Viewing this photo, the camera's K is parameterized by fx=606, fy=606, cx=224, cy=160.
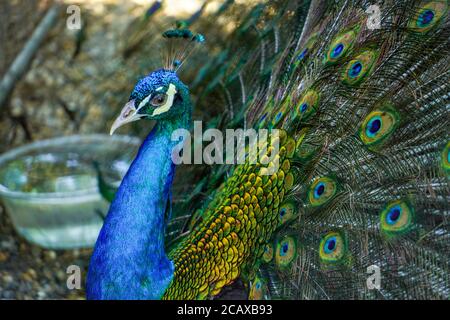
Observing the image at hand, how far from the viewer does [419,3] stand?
1677mm

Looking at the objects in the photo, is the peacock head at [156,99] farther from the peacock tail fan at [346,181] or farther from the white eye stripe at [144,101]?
the peacock tail fan at [346,181]

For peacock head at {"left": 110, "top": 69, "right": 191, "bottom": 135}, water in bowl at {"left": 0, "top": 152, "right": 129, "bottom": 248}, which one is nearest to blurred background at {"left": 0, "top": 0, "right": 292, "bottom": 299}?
water in bowl at {"left": 0, "top": 152, "right": 129, "bottom": 248}

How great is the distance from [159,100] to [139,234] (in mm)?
387

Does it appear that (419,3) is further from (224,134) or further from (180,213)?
(180,213)

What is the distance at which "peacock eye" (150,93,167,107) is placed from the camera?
172cm

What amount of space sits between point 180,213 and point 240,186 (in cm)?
45

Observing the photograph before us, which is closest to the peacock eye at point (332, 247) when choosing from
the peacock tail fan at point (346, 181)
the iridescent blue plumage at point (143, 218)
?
the peacock tail fan at point (346, 181)

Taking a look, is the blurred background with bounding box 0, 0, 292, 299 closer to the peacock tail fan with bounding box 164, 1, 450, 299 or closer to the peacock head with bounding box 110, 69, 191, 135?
the peacock tail fan with bounding box 164, 1, 450, 299

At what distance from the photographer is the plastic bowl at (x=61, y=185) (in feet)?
8.75

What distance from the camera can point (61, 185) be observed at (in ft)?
10.3

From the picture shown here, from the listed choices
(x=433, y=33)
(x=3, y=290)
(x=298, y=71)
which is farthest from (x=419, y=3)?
(x=3, y=290)

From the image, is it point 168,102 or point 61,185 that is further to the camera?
point 61,185

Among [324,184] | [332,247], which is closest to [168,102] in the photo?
[324,184]

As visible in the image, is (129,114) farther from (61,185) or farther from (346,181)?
(61,185)
